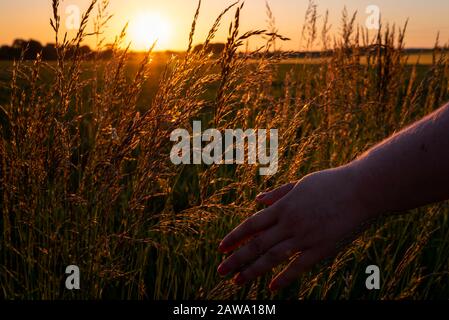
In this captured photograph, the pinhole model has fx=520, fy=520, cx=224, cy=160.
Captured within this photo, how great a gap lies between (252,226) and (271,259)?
85mm

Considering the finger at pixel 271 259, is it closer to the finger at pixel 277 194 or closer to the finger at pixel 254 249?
the finger at pixel 254 249

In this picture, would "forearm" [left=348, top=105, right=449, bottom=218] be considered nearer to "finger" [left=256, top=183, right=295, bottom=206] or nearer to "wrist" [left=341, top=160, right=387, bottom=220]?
"wrist" [left=341, top=160, right=387, bottom=220]

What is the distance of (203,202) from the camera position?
74.9 inches

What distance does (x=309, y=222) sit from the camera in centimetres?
112

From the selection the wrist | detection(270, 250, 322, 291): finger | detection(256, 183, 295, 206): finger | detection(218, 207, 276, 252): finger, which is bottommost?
detection(270, 250, 322, 291): finger

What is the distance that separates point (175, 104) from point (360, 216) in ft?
2.91

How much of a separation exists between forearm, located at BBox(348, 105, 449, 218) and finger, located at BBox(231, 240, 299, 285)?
19cm

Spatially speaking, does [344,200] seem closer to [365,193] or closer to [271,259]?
[365,193]

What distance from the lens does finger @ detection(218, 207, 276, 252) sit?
115 centimetres

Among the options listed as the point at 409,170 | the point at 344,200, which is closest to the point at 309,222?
the point at 344,200
